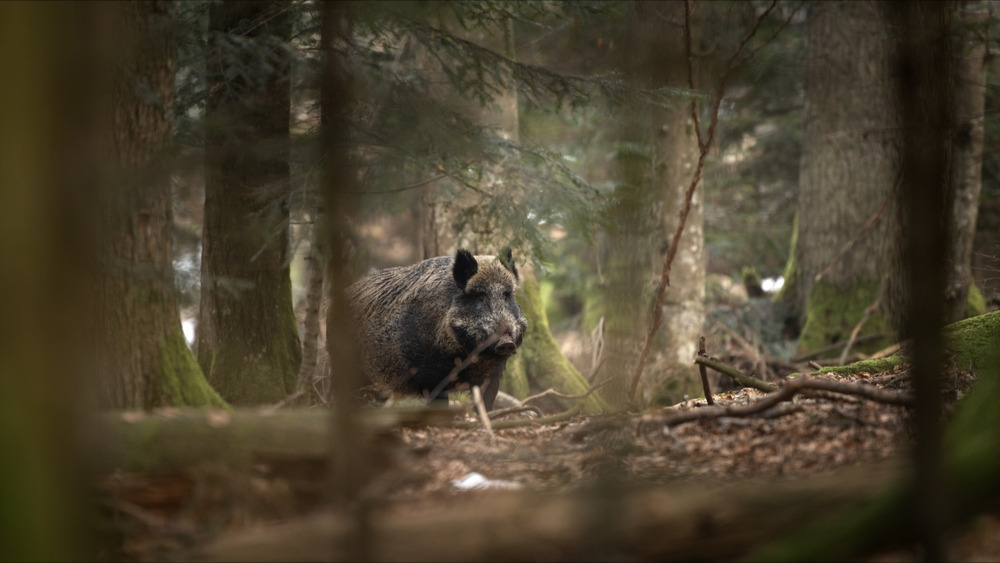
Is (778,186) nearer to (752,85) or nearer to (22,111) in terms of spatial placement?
(752,85)

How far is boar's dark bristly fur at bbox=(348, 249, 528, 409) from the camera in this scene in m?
9.48

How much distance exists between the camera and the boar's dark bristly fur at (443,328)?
948 centimetres

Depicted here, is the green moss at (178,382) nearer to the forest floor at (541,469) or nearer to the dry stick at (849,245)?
the forest floor at (541,469)

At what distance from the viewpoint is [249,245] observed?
8.29 meters

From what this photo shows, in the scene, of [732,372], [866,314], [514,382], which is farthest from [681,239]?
[732,372]

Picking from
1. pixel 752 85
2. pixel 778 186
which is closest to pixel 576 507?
pixel 752 85

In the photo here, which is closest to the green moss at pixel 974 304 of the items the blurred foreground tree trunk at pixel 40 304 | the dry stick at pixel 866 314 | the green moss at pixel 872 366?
the dry stick at pixel 866 314

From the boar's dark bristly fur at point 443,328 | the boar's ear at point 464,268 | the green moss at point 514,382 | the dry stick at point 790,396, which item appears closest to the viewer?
the dry stick at point 790,396

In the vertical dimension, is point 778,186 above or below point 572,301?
above

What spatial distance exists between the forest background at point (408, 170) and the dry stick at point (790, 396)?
1.19 metres

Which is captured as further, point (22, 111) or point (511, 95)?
point (511, 95)

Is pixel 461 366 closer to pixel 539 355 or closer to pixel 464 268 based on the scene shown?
pixel 464 268

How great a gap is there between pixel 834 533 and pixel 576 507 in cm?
123

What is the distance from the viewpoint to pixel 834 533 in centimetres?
386
